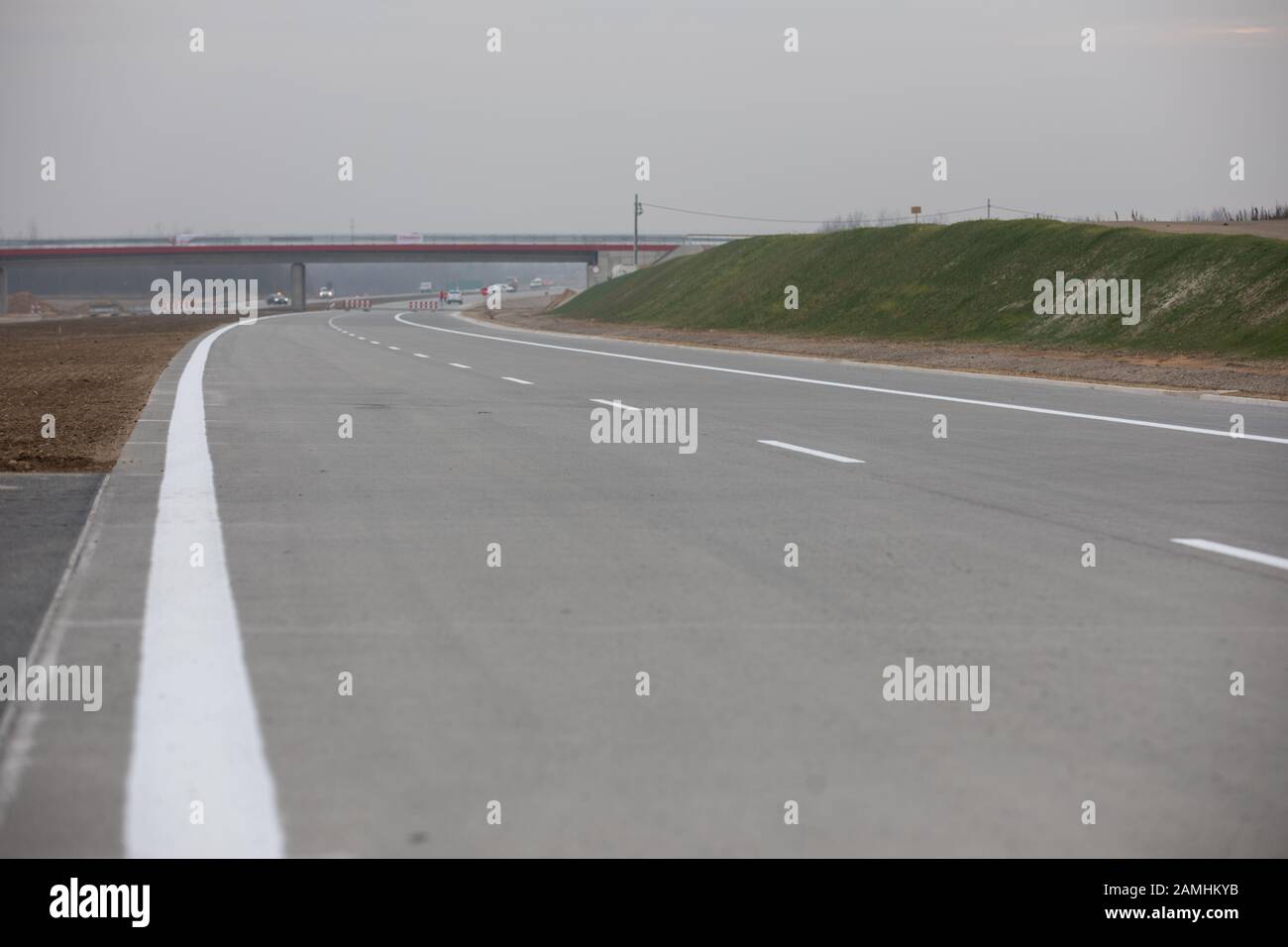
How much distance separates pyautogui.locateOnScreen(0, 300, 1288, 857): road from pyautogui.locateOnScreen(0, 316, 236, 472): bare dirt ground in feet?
3.47

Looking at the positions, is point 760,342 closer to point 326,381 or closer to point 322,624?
point 326,381

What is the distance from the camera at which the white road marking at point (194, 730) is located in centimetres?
454

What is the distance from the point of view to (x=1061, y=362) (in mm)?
33125

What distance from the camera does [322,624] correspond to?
23.3 ft

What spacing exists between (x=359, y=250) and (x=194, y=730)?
13270 centimetres

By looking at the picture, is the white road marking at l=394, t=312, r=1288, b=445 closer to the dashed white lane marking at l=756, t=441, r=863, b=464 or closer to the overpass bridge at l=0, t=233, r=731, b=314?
the dashed white lane marking at l=756, t=441, r=863, b=464

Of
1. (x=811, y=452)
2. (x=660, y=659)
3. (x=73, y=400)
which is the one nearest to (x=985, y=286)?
(x=73, y=400)

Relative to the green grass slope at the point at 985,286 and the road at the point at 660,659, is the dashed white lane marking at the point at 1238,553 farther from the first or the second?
the green grass slope at the point at 985,286

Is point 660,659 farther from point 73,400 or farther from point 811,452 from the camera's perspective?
point 73,400

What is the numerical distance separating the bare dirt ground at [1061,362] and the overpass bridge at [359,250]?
79.4 metres

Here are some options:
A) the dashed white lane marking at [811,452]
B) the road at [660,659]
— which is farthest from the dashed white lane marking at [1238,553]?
the dashed white lane marking at [811,452]

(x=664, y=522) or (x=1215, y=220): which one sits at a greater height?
(x=1215, y=220)
